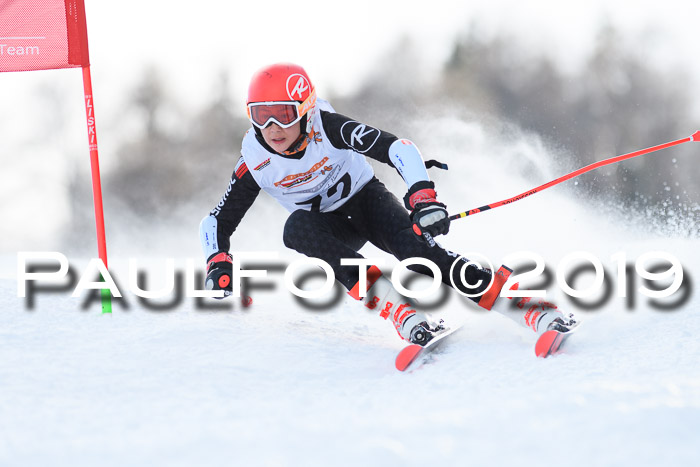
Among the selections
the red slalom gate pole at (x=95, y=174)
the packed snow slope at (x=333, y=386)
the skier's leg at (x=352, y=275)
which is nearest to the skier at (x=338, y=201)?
the skier's leg at (x=352, y=275)

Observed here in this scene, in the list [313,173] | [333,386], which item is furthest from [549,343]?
[313,173]

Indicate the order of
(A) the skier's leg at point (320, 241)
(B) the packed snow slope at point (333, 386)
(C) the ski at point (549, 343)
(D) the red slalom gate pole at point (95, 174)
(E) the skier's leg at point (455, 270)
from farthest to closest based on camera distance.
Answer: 1. (D) the red slalom gate pole at point (95, 174)
2. (A) the skier's leg at point (320, 241)
3. (E) the skier's leg at point (455, 270)
4. (C) the ski at point (549, 343)
5. (B) the packed snow slope at point (333, 386)

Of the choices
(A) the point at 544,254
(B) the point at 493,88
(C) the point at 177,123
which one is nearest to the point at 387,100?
(B) the point at 493,88

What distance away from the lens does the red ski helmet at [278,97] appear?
2.73 meters

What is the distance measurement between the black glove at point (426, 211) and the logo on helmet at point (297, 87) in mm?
629

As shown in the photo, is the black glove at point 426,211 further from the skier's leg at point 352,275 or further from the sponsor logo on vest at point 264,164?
the sponsor logo on vest at point 264,164

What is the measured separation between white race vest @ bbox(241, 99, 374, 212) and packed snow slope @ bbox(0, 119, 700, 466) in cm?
58

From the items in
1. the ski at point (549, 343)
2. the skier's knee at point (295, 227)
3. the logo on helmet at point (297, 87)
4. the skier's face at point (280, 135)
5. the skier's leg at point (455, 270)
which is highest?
the logo on helmet at point (297, 87)

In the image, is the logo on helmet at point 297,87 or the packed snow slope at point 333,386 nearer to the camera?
the packed snow slope at point 333,386

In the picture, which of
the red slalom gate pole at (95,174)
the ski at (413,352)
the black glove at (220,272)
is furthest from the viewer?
the red slalom gate pole at (95,174)

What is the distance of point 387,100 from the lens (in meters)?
15.8

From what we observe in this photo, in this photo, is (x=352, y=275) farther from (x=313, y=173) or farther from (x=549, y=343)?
(x=549, y=343)

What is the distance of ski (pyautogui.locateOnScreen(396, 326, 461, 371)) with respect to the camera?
2355 mm

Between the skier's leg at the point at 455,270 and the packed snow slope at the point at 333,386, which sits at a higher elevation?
the skier's leg at the point at 455,270
